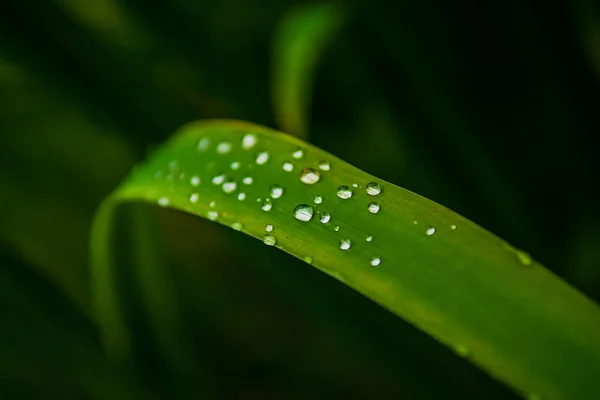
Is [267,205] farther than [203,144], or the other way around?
[203,144]

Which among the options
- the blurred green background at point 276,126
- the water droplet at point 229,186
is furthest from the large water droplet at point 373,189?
the blurred green background at point 276,126


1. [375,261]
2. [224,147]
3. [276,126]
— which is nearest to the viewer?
[375,261]

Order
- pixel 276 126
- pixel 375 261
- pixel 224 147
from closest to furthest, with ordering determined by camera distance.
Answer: pixel 375 261 → pixel 224 147 → pixel 276 126

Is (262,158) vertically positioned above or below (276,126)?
below

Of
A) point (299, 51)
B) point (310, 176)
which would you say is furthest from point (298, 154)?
point (299, 51)

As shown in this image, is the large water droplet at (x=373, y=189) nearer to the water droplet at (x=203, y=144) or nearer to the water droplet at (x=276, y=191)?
the water droplet at (x=276, y=191)

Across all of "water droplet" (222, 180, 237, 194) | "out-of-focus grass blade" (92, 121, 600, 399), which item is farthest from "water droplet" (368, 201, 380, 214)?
"water droplet" (222, 180, 237, 194)

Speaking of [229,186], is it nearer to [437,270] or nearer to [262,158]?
[262,158]
